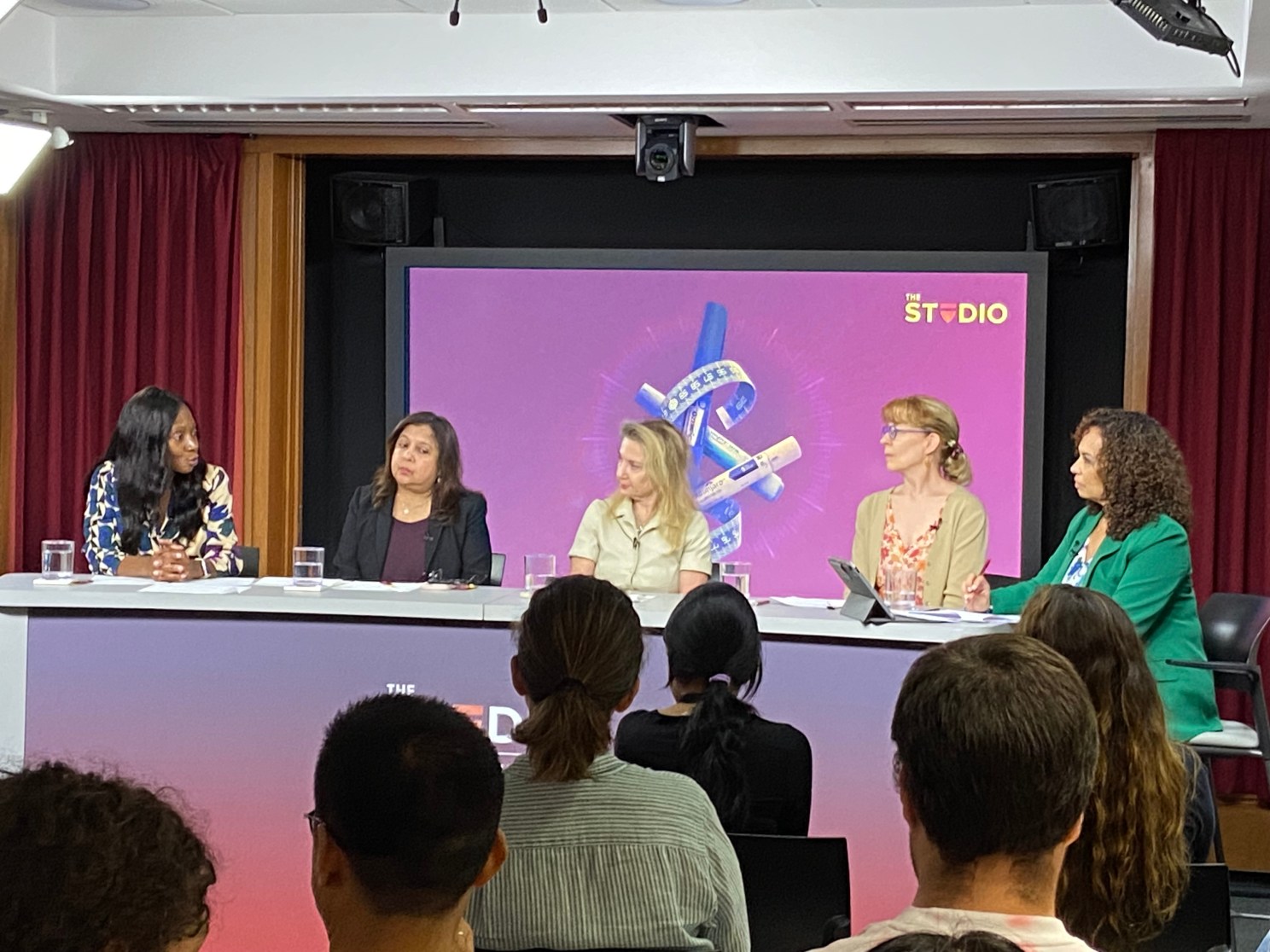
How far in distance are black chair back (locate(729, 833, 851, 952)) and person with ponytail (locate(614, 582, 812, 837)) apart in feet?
0.54

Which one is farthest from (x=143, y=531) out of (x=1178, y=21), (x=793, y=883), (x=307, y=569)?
(x=1178, y=21)

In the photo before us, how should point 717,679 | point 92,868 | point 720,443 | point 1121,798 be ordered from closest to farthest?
point 92,868 → point 1121,798 → point 717,679 → point 720,443

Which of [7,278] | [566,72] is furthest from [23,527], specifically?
[566,72]

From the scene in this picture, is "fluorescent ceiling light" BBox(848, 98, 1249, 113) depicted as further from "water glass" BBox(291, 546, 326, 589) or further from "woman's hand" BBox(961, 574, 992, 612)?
"water glass" BBox(291, 546, 326, 589)

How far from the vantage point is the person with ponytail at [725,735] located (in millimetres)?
2877

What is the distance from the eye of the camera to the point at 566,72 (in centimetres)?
569

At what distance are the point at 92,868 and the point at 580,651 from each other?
1.43m

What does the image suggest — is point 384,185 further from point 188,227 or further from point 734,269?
point 734,269

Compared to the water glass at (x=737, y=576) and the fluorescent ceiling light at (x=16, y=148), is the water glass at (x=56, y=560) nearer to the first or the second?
the water glass at (x=737, y=576)

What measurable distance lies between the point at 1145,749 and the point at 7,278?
19.0ft

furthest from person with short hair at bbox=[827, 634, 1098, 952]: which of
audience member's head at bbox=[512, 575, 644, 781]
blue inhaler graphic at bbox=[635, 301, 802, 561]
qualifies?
blue inhaler graphic at bbox=[635, 301, 802, 561]

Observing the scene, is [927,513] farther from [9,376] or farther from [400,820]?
[9,376]

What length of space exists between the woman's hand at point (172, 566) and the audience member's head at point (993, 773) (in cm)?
335

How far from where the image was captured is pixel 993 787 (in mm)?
1494
